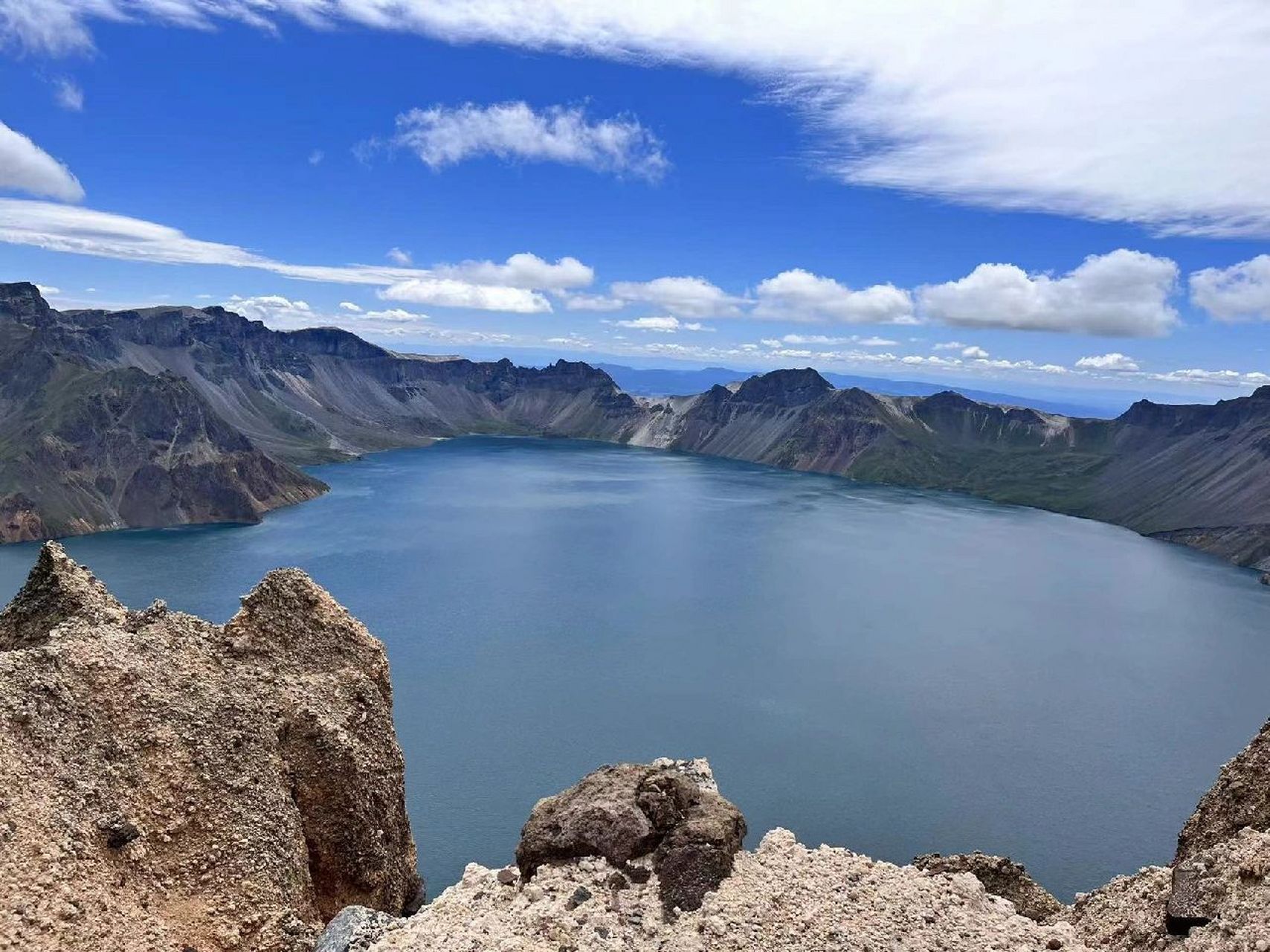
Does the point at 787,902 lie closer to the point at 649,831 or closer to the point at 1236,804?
the point at 649,831

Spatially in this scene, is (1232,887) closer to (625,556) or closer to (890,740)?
(890,740)

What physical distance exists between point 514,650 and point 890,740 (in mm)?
42836

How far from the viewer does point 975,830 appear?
5966 cm

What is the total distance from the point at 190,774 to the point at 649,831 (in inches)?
560

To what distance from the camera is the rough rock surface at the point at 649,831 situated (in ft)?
80.8

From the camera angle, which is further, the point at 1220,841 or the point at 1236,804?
the point at 1236,804

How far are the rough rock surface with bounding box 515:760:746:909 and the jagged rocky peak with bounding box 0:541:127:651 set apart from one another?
16.7 m

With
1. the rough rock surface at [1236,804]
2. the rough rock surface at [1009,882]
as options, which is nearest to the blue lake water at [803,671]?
the rough rock surface at [1009,882]

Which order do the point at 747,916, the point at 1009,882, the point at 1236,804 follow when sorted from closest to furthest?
the point at 747,916
the point at 1236,804
the point at 1009,882

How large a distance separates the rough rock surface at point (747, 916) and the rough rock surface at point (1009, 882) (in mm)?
4531

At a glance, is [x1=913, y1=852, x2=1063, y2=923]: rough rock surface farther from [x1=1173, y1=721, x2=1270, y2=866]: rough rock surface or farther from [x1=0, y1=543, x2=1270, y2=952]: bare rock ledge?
[x1=1173, y1=721, x2=1270, y2=866]: rough rock surface

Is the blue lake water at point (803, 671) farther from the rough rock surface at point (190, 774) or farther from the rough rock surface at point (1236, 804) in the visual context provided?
the rough rock surface at point (1236, 804)

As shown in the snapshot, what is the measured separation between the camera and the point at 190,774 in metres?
25.3

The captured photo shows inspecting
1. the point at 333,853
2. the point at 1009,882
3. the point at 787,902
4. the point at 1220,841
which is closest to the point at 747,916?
the point at 787,902
